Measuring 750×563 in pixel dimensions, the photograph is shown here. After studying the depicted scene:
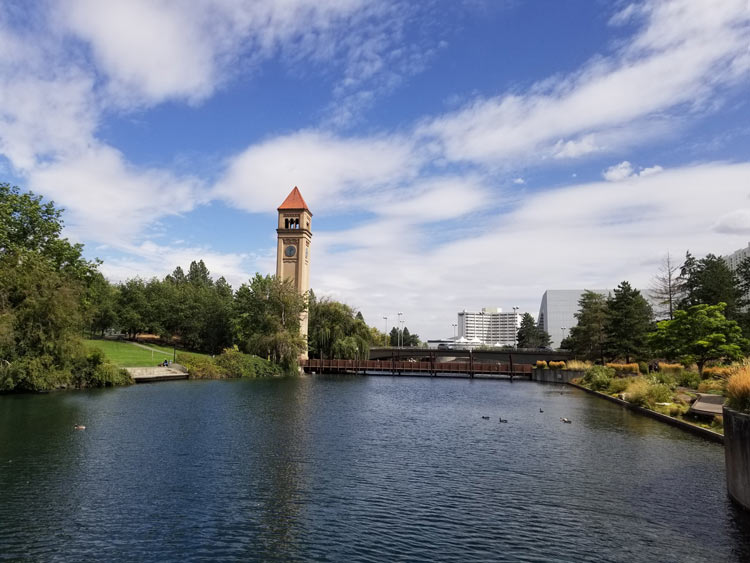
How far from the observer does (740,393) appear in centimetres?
1512

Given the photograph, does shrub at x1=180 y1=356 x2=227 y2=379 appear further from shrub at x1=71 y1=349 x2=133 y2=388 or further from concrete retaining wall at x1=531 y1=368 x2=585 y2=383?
concrete retaining wall at x1=531 y1=368 x2=585 y2=383

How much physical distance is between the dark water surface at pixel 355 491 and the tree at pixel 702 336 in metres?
17.1

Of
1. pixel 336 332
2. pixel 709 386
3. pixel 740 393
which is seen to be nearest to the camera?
pixel 740 393

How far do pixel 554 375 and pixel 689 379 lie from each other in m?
33.9

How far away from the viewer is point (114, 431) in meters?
25.7

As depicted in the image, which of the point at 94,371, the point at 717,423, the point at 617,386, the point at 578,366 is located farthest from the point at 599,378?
the point at 94,371

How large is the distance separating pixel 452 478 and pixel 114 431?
1763 cm

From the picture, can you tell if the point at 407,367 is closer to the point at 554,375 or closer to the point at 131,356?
the point at 554,375

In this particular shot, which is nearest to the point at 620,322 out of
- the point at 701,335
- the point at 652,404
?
the point at 701,335

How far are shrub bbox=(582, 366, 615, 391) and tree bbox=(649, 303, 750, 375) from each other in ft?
21.2

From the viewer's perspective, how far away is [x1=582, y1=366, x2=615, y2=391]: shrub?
5064cm

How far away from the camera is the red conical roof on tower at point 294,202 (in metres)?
93.0

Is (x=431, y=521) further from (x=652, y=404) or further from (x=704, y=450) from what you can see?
(x=652, y=404)

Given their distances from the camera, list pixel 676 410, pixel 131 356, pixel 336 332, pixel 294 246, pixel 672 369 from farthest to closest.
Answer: pixel 294 246 → pixel 336 332 → pixel 131 356 → pixel 672 369 → pixel 676 410
